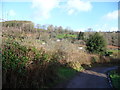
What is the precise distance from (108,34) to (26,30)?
18.3 meters

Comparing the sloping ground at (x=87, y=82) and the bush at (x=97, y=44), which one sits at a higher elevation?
the bush at (x=97, y=44)

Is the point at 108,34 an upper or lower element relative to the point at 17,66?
upper

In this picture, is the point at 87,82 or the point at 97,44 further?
the point at 97,44

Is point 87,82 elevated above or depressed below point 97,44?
below

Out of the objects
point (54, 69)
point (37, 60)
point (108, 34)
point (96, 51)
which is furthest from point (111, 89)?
point (108, 34)

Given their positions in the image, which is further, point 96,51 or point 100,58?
point 96,51

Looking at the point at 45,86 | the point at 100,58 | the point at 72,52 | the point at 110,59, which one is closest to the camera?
the point at 45,86

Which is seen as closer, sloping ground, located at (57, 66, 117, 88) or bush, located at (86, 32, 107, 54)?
sloping ground, located at (57, 66, 117, 88)

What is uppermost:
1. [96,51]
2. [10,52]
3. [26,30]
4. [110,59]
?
[26,30]

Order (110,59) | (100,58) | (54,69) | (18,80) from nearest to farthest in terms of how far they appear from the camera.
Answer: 1. (18,80)
2. (54,69)
3. (100,58)
4. (110,59)

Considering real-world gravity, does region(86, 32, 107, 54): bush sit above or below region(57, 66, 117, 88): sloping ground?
above

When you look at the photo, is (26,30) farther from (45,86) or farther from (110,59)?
(110,59)

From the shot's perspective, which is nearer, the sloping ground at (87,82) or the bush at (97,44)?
the sloping ground at (87,82)

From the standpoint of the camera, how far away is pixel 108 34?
70.7 ft
